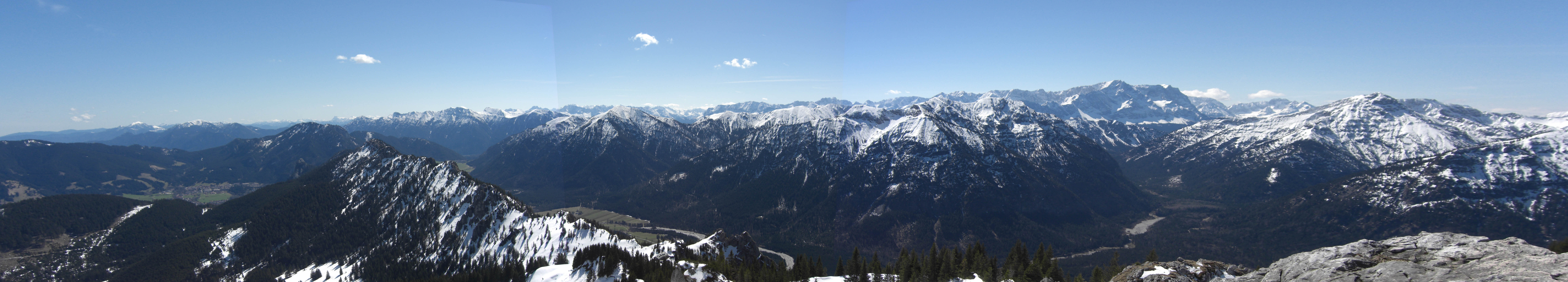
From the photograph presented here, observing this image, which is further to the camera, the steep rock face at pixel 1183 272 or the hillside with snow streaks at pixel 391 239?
the hillside with snow streaks at pixel 391 239

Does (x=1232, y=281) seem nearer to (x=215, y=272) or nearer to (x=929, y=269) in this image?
(x=929, y=269)

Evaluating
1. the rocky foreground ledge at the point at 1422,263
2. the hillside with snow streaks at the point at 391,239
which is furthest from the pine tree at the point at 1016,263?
the hillside with snow streaks at the point at 391,239

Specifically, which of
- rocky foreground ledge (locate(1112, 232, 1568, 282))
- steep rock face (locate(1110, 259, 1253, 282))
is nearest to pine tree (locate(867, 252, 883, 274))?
steep rock face (locate(1110, 259, 1253, 282))

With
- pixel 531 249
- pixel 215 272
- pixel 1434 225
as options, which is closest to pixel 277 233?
pixel 215 272

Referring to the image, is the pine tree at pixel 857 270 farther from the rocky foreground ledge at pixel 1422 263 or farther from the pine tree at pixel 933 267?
the rocky foreground ledge at pixel 1422 263

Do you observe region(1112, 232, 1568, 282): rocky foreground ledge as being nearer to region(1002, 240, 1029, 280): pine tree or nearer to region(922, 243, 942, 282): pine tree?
region(1002, 240, 1029, 280): pine tree

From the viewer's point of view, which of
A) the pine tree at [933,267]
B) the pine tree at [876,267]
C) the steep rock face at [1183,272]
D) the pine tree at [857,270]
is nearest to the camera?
the steep rock face at [1183,272]

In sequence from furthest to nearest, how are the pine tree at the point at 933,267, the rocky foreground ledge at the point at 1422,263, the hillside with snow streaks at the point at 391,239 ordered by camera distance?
the hillside with snow streaks at the point at 391,239 < the pine tree at the point at 933,267 < the rocky foreground ledge at the point at 1422,263
